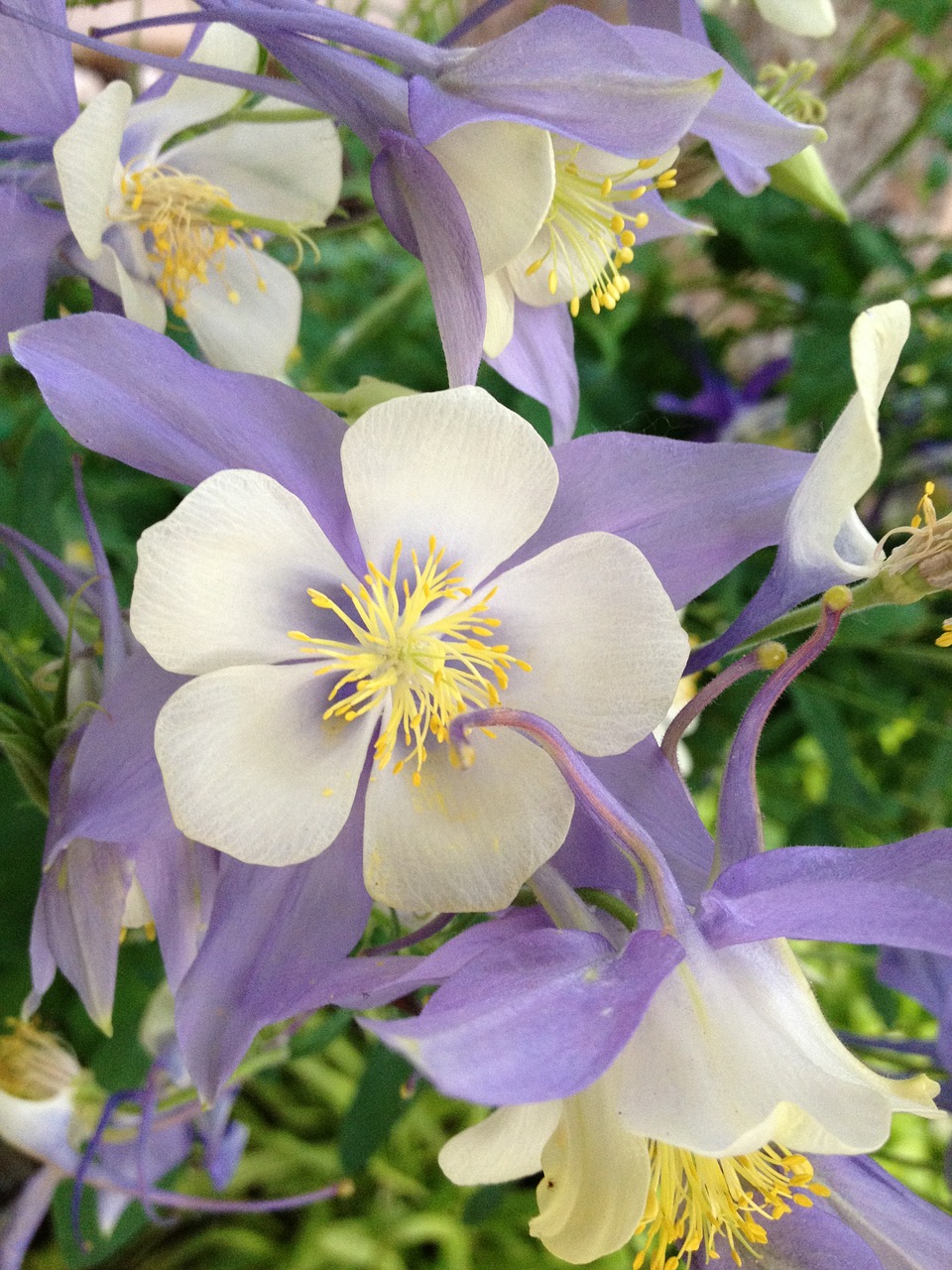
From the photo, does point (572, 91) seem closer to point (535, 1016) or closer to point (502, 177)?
point (502, 177)

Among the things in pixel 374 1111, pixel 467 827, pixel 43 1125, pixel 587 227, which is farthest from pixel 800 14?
pixel 43 1125

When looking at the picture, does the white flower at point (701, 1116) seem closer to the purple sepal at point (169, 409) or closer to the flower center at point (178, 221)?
the purple sepal at point (169, 409)

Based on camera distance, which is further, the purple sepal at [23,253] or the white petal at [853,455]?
the purple sepal at [23,253]

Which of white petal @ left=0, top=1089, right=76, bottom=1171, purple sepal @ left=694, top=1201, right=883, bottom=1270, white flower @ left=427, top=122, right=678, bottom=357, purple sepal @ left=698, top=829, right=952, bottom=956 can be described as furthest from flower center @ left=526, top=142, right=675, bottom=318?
white petal @ left=0, top=1089, right=76, bottom=1171

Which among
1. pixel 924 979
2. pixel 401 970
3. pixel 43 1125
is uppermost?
pixel 401 970

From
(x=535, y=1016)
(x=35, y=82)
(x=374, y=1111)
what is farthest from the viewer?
(x=374, y=1111)

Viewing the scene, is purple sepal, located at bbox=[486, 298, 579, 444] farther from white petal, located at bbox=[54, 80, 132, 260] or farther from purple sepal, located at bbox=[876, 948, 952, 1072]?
A: purple sepal, located at bbox=[876, 948, 952, 1072]

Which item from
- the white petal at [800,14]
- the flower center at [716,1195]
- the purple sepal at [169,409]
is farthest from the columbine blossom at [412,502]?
the white petal at [800,14]
